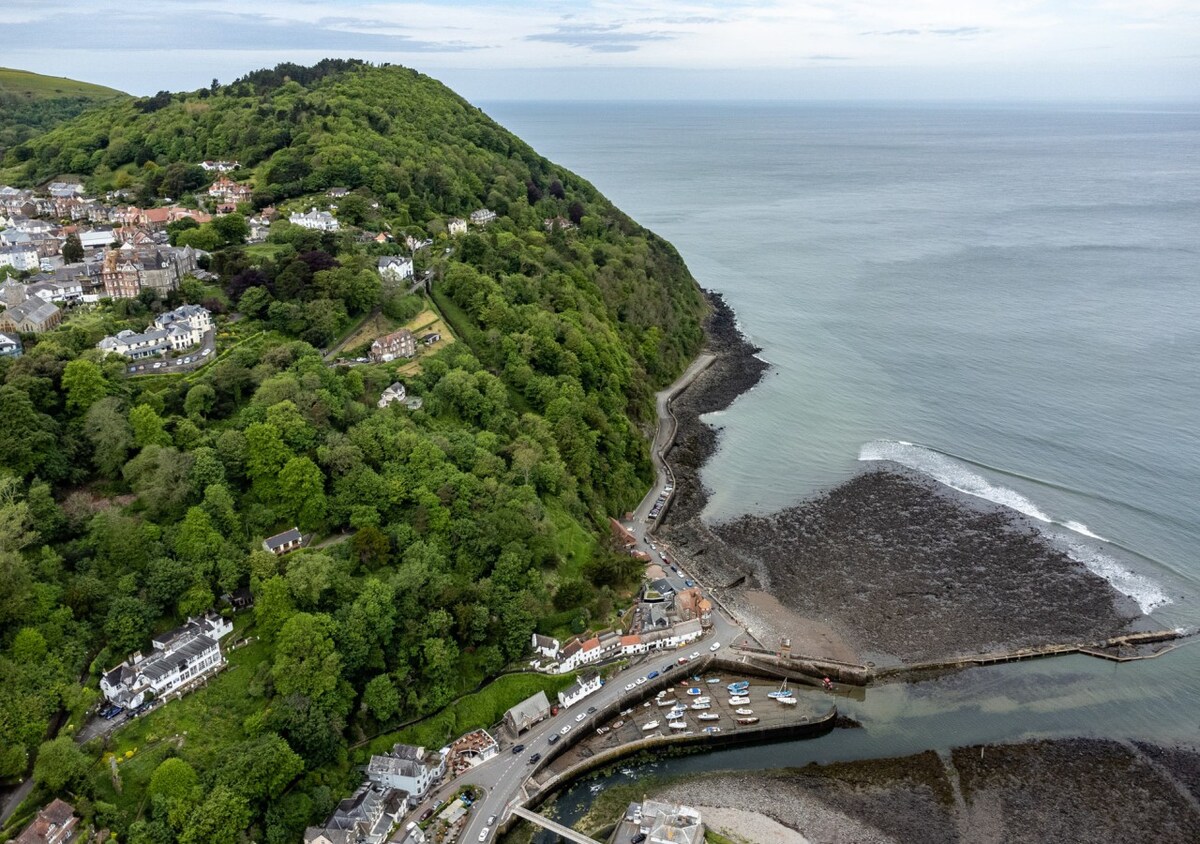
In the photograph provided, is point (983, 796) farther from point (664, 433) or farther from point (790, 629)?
point (664, 433)

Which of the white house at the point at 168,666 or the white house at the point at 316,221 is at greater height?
the white house at the point at 316,221

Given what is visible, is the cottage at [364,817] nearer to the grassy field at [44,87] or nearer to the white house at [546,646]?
Result: the white house at [546,646]

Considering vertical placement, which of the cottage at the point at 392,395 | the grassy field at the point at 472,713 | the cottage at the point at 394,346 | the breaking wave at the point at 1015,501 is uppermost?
the cottage at the point at 394,346

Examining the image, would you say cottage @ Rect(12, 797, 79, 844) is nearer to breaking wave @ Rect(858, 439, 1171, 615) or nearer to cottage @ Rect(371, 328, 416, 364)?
cottage @ Rect(371, 328, 416, 364)

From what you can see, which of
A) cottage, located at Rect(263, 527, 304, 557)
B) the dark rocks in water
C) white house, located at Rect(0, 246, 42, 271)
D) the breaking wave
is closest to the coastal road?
the dark rocks in water

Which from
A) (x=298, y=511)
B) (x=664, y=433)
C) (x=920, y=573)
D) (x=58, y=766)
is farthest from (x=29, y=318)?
(x=920, y=573)

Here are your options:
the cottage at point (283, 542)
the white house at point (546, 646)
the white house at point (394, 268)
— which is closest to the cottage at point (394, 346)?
the white house at point (394, 268)
